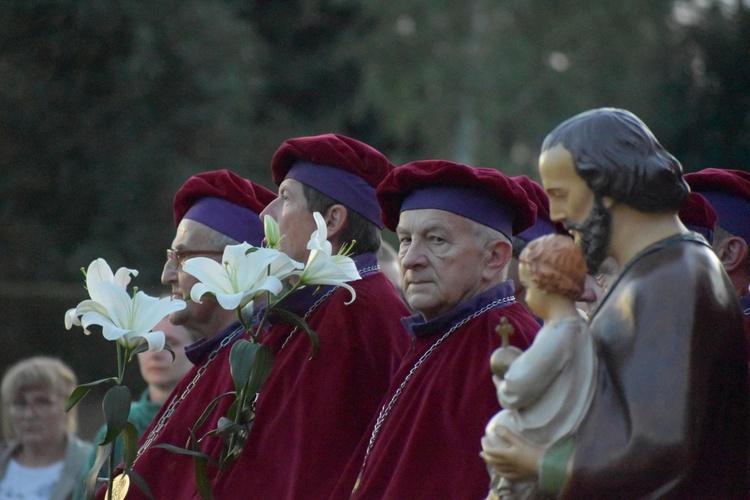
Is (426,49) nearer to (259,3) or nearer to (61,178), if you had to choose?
(259,3)

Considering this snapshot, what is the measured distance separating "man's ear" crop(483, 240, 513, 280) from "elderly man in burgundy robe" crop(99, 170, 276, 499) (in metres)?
1.15

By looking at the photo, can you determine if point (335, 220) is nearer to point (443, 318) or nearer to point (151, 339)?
point (443, 318)

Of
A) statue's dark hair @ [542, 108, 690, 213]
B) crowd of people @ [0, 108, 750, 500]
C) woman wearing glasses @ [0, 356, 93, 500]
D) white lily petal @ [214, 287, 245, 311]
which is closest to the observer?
crowd of people @ [0, 108, 750, 500]

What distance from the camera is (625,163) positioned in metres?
2.59

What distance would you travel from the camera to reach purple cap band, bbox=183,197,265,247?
509 centimetres

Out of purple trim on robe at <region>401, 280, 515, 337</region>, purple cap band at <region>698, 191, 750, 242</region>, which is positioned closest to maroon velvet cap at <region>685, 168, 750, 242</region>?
purple cap band at <region>698, 191, 750, 242</region>

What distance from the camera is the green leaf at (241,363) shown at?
3746 millimetres

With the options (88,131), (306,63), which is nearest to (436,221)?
(88,131)

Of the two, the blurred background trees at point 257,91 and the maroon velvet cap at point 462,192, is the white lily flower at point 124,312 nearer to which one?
the maroon velvet cap at point 462,192

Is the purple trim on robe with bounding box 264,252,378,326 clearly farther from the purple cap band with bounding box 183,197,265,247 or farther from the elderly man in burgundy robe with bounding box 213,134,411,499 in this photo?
the purple cap band with bounding box 183,197,265,247

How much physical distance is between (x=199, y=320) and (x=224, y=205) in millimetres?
490

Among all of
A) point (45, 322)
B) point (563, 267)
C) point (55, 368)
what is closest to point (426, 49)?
→ point (45, 322)

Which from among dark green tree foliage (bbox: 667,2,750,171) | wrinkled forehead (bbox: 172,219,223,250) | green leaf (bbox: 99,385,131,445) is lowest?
green leaf (bbox: 99,385,131,445)

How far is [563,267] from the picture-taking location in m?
2.53
